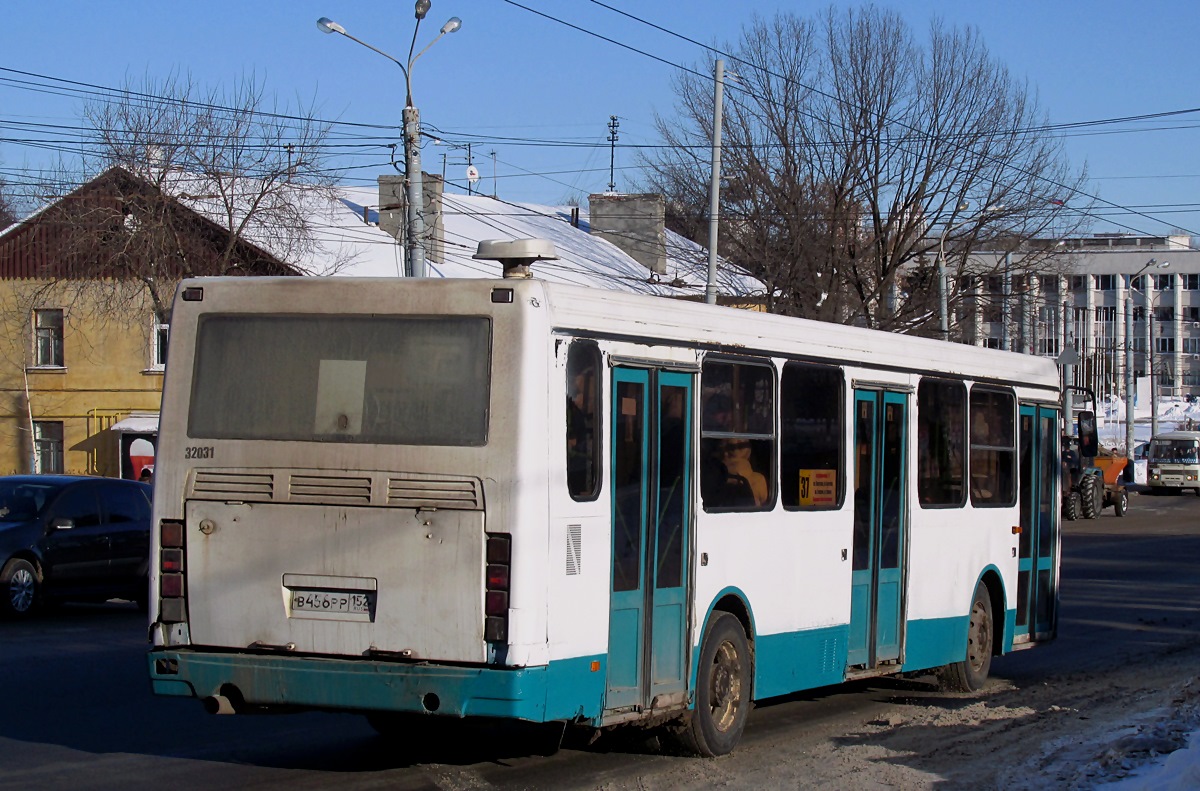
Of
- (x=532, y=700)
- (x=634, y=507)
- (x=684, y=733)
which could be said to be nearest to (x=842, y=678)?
(x=684, y=733)

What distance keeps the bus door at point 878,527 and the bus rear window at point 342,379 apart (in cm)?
392

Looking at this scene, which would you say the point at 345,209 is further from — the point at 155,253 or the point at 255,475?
the point at 255,475

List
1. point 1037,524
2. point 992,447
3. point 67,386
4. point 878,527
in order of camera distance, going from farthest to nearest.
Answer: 1. point 67,386
2. point 1037,524
3. point 992,447
4. point 878,527

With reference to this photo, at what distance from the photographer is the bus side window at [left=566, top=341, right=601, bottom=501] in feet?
24.1

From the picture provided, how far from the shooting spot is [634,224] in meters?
47.7

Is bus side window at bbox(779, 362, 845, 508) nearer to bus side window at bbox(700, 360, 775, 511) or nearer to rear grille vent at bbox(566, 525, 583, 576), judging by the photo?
bus side window at bbox(700, 360, 775, 511)

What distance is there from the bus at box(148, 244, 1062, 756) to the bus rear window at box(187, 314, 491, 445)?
0.4 inches

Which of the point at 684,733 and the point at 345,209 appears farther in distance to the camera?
the point at 345,209

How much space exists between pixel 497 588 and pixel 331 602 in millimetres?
886

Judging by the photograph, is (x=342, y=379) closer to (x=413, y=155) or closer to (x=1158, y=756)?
(x=1158, y=756)

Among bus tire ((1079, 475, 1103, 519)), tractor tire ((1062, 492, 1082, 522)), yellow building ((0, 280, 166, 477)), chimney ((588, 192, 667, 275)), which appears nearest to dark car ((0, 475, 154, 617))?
yellow building ((0, 280, 166, 477))

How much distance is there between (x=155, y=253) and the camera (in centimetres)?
3091

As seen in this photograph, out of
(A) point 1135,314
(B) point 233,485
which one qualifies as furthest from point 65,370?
(A) point 1135,314

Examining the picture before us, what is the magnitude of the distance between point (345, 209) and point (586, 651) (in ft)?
119
